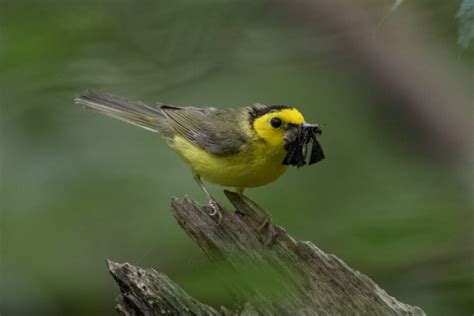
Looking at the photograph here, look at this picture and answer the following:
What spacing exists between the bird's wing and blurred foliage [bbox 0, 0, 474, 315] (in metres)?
2.07

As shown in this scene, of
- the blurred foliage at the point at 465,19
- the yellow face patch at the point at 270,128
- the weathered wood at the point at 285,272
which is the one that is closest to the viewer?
the blurred foliage at the point at 465,19

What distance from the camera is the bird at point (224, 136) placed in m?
3.62

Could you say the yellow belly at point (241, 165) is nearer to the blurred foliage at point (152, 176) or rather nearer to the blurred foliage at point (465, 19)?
the blurred foliage at point (152, 176)

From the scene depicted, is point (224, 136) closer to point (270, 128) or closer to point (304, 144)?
point (270, 128)

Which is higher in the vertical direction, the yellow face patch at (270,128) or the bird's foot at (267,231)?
the yellow face patch at (270,128)

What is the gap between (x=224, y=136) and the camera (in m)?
3.99

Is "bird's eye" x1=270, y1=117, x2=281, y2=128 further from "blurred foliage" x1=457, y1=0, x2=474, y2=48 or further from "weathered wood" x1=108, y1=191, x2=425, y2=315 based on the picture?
"blurred foliage" x1=457, y1=0, x2=474, y2=48

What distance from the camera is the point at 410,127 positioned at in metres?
1.65

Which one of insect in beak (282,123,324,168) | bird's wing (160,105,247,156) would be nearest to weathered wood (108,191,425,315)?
insect in beak (282,123,324,168)

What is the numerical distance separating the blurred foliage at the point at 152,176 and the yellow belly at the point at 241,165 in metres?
1.78

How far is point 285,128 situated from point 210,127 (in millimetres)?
782

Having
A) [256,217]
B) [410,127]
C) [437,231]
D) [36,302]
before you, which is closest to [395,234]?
[437,231]

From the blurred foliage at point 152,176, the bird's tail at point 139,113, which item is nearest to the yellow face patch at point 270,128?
the bird's tail at point 139,113

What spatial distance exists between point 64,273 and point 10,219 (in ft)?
0.42
